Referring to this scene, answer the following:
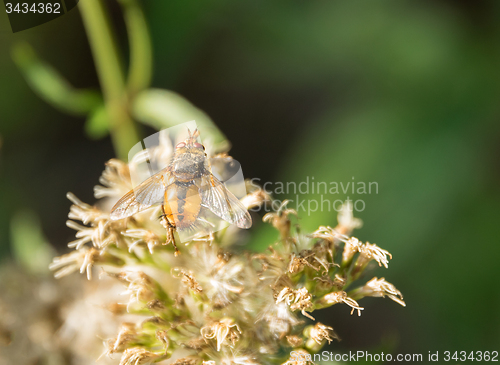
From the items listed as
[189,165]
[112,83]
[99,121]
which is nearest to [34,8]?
[112,83]

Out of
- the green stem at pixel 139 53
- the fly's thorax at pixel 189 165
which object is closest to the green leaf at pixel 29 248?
the green stem at pixel 139 53

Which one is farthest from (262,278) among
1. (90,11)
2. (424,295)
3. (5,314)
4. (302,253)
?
(90,11)

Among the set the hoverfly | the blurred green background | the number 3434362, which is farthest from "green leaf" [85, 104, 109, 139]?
the hoverfly

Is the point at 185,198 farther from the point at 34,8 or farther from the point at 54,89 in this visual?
the point at 34,8

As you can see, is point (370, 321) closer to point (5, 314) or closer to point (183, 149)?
point (183, 149)

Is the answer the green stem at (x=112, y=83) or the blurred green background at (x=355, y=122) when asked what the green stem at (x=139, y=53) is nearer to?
the green stem at (x=112, y=83)

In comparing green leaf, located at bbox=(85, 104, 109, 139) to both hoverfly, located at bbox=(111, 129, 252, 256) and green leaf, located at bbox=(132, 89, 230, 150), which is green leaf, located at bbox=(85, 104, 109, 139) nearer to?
green leaf, located at bbox=(132, 89, 230, 150)
